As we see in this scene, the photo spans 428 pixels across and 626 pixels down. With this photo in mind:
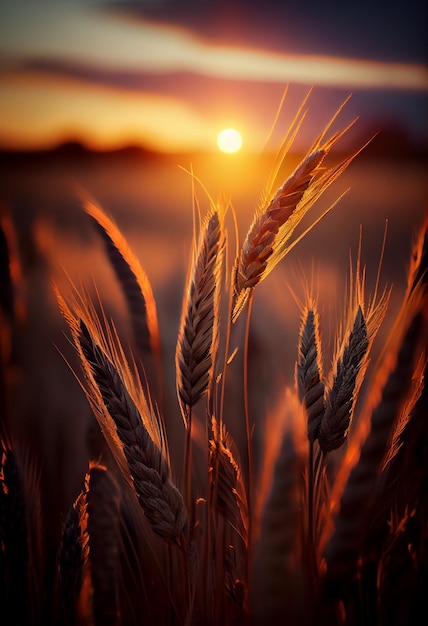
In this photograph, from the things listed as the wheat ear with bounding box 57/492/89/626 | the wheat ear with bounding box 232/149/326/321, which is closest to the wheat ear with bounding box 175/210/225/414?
the wheat ear with bounding box 232/149/326/321

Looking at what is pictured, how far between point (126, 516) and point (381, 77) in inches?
32.0

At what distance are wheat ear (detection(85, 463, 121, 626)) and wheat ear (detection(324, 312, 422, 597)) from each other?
358mm

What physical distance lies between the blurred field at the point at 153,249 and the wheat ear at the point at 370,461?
0.18 feet

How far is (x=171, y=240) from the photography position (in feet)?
2.92

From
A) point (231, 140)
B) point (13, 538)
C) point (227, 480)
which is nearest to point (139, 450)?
point (227, 480)

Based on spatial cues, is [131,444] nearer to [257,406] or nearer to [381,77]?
[257,406]

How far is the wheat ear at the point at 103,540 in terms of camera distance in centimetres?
90

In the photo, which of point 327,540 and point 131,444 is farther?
point 327,540

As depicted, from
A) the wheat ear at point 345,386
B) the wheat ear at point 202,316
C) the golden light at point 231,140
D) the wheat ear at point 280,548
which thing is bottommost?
the wheat ear at point 280,548

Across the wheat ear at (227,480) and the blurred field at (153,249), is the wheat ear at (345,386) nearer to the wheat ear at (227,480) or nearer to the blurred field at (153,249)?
the blurred field at (153,249)

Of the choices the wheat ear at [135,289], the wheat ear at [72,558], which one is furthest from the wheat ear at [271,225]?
the wheat ear at [72,558]

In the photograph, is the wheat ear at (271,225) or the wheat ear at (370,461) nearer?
the wheat ear at (271,225)

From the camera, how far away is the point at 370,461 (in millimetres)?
929

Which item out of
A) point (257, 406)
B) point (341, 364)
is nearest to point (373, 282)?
point (341, 364)
